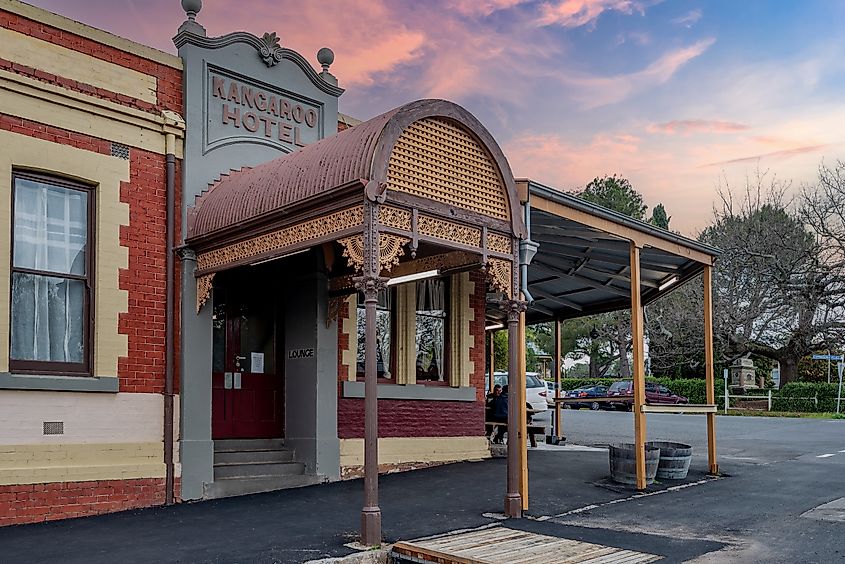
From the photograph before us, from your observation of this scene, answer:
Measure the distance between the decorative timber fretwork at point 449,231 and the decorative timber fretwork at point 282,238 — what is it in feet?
2.52

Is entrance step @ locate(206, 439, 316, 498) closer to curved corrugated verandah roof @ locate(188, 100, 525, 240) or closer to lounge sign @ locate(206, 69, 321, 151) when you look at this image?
curved corrugated verandah roof @ locate(188, 100, 525, 240)

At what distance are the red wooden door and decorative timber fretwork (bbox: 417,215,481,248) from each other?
441 cm

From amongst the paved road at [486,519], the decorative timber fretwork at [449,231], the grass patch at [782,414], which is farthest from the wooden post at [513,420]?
the grass patch at [782,414]

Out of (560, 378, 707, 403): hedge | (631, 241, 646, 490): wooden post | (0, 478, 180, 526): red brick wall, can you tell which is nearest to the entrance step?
(0, 478, 180, 526): red brick wall

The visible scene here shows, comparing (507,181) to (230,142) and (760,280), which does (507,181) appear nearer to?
(230,142)

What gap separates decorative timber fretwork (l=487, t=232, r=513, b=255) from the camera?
31.5 ft

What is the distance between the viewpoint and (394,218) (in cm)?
846

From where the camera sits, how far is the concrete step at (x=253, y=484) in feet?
35.3

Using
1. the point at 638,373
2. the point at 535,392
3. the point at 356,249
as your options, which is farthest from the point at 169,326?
the point at 535,392

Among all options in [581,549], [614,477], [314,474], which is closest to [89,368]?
[314,474]

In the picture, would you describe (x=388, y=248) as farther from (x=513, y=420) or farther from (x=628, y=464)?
(x=628, y=464)

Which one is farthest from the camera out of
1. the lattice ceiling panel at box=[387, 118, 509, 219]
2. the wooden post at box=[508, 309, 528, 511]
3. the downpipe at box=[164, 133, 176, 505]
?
the downpipe at box=[164, 133, 176, 505]

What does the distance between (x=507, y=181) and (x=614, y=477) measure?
4986 millimetres

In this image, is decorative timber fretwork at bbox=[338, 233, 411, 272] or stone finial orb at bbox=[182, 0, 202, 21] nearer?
decorative timber fretwork at bbox=[338, 233, 411, 272]
